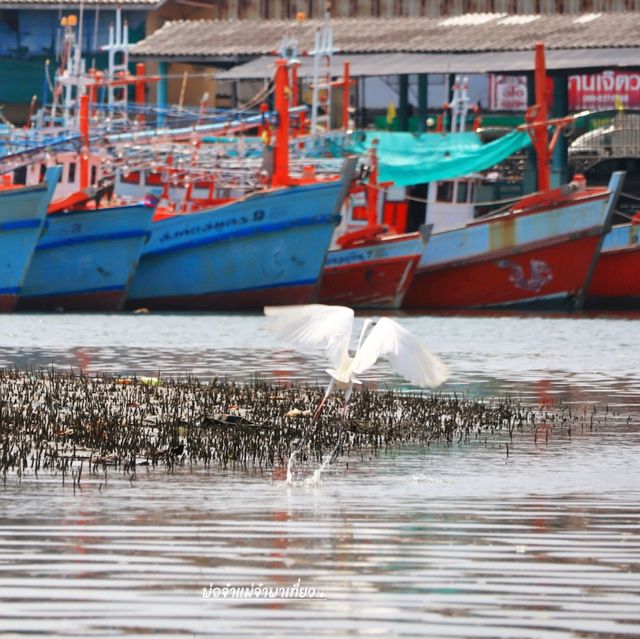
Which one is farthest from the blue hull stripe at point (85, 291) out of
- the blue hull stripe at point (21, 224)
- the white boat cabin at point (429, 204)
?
the white boat cabin at point (429, 204)

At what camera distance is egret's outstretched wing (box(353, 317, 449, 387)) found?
13.1 meters

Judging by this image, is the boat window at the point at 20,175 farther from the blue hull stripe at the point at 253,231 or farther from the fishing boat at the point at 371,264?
the fishing boat at the point at 371,264

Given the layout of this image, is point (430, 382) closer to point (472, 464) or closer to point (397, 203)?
point (472, 464)

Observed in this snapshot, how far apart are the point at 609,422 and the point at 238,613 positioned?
28.4 feet

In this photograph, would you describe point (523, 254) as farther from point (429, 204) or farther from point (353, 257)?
point (353, 257)

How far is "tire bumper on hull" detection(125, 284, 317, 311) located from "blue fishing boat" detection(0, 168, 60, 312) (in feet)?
9.83

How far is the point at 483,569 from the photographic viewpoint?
Result: 9.09m

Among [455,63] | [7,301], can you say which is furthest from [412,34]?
[7,301]

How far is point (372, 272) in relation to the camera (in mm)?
39062

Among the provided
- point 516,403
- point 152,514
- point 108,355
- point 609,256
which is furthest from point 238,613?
point 609,256

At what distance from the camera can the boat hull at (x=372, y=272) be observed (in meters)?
38.7

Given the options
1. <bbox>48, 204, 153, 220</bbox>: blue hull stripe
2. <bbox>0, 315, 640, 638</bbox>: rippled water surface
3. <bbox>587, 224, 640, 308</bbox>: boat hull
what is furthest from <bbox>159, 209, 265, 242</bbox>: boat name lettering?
<bbox>0, 315, 640, 638</bbox>: rippled water surface

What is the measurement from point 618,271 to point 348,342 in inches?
1102

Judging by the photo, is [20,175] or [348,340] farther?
[20,175]
